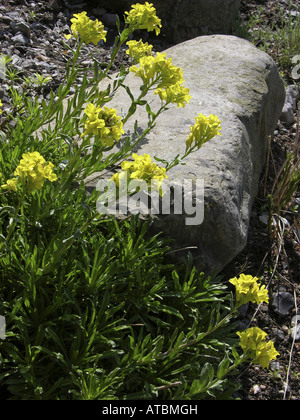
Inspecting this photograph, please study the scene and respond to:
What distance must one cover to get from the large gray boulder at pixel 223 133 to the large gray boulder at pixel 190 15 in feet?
3.24

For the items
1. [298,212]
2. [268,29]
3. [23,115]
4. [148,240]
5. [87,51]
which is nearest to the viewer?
[148,240]

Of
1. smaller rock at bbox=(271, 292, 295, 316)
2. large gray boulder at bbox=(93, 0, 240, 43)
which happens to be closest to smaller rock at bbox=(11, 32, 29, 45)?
large gray boulder at bbox=(93, 0, 240, 43)

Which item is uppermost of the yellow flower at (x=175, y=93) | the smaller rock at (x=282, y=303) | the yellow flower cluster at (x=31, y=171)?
the yellow flower at (x=175, y=93)

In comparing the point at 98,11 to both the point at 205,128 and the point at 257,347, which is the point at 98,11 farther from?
the point at 257,347

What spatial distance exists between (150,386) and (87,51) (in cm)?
330

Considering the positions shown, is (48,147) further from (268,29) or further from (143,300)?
(268,29)

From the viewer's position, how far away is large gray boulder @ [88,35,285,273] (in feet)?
9.73

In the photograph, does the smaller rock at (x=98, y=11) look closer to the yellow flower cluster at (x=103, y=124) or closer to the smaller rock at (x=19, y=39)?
the smaller rock at (x=19, y=39)

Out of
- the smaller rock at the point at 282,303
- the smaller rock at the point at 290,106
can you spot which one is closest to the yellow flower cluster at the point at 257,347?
the smaller rock at the point at 282,303

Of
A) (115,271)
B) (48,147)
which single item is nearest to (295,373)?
(115,271)

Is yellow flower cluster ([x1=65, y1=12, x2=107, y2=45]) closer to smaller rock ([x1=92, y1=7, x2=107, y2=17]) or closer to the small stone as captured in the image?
the small stone

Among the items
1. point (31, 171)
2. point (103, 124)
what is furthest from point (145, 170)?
point (31, 171)

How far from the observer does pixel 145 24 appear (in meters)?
2.65

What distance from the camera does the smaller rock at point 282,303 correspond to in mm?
3336
